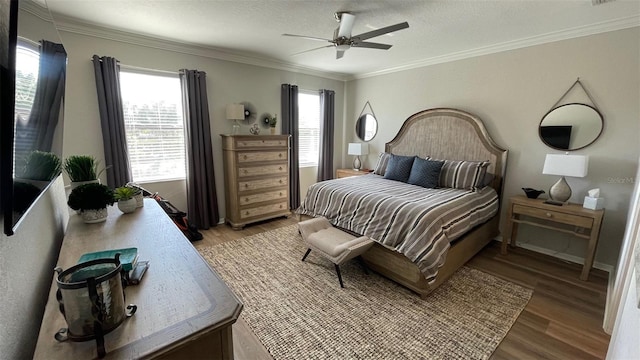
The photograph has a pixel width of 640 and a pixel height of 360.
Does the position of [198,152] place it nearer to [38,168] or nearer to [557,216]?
[38,168]

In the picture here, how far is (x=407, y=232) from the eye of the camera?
7.82ft

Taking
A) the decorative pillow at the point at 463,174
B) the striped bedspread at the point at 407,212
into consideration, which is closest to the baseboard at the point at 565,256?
the striped bedspread at the point at 407,212

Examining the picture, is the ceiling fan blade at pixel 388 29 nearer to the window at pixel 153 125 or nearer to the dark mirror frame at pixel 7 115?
the dark mirror frame at pixel 7 115

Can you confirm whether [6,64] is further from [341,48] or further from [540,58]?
[540,58]

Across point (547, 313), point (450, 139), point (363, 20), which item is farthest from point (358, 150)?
point (547, 313)

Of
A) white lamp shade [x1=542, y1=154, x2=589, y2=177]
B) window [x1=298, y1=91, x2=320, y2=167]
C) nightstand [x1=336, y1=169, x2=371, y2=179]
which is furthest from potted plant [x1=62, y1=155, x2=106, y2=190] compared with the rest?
white lamp shade [x1=542, y1=154, x2=589, y2=177]

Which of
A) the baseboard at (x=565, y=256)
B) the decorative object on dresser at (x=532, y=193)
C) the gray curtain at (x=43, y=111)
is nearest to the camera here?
the gray curtain at (x=43, y=111)

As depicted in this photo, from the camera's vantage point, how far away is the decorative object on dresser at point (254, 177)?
376cm

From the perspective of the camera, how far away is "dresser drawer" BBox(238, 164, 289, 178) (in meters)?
3.80

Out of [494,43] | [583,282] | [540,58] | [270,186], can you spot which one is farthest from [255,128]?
[583,282]

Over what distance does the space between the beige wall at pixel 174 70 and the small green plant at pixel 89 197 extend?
1963 millimetres

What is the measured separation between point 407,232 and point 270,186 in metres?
2.36

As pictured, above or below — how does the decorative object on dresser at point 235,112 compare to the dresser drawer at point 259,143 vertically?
above

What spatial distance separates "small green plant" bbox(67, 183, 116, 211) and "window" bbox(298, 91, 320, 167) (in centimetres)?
349
